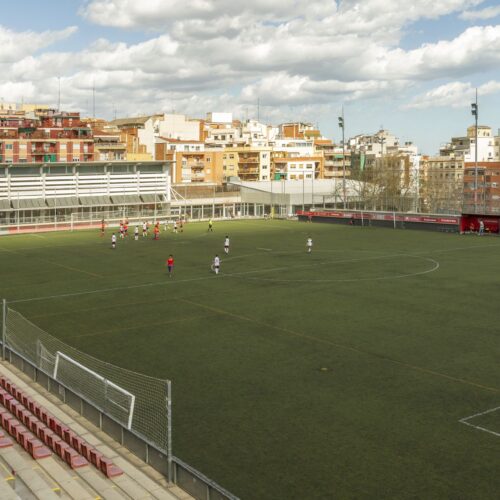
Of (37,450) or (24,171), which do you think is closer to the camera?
(37,450)

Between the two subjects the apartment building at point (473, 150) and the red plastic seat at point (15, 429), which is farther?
the apartment building at point (473, 150)

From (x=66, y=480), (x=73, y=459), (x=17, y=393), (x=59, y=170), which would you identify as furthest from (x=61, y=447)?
(x=59, y=170)

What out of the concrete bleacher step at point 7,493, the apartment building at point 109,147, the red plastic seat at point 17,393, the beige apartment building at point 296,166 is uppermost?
the apartment building at point 109,147

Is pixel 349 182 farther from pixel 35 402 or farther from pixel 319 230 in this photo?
pixel 35 402

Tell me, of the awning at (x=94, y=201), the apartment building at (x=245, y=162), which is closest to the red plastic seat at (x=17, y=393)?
the awning at (x=94, y=201)

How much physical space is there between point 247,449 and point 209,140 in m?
143

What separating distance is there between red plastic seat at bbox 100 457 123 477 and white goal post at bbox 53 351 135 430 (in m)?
1.41

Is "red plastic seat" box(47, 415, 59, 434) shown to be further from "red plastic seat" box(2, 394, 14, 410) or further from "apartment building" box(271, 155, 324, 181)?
"apartment building" box(271, 155, 324, 181)

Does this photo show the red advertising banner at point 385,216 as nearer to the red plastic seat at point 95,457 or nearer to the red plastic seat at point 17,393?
the red plastic seat at point 17,393

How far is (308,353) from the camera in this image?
75.5 ft

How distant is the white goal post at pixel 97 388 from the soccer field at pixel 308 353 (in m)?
1.61

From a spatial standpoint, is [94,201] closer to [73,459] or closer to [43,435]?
[43,435]

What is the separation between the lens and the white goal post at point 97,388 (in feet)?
52.4

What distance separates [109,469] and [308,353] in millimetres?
10548
